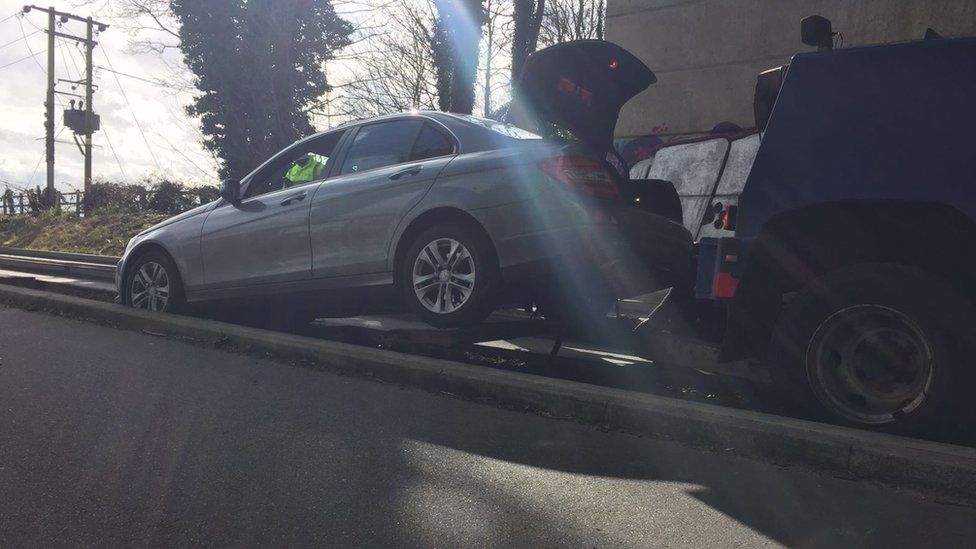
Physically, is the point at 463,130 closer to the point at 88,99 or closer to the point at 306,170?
the point at 306,170

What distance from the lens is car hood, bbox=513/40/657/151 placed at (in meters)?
5.36

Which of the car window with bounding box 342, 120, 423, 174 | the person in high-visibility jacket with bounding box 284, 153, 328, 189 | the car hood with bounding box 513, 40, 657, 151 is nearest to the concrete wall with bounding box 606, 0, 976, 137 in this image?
the car hood with bounding box 513, 40, 657, 151

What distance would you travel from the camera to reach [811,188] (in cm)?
394

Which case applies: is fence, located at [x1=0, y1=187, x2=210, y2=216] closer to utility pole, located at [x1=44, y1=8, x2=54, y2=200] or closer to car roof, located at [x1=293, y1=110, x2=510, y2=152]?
utility pole, located at [x1=44, y1=8, x2=54, y2=200]

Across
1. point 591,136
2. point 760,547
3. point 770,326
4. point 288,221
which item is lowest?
point 760,547

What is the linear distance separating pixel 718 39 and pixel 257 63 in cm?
1423

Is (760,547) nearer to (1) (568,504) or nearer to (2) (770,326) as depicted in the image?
(1) (568,504)

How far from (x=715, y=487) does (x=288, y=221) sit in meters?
4.09

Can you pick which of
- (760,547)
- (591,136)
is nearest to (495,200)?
(591,136)

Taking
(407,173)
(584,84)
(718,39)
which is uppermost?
(718,39)

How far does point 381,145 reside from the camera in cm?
604

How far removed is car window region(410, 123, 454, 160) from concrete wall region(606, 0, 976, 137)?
8.68m

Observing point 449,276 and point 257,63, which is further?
point 257,63

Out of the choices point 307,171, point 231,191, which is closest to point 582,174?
point 307,171
